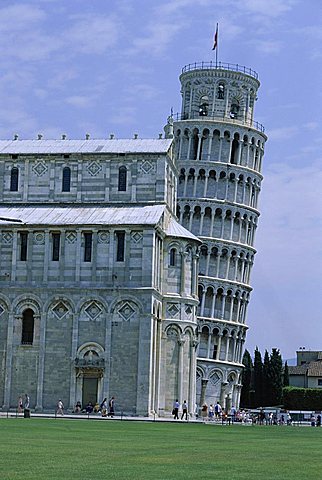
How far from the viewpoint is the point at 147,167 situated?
80.3 metres

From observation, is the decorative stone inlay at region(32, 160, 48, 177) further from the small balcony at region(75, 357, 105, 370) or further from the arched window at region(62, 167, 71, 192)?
the small balcony at region(75, 357, 105, 370)

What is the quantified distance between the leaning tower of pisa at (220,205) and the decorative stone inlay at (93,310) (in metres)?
37.5

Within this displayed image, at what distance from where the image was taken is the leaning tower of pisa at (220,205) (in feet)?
371

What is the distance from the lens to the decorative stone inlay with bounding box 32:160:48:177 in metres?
81.3

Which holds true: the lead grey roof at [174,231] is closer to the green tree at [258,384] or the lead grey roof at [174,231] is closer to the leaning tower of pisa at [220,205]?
the leaning tower of pisa at [220,205]

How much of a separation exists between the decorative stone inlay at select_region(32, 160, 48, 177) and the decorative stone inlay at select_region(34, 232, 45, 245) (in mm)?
6659

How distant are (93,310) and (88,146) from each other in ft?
45.8

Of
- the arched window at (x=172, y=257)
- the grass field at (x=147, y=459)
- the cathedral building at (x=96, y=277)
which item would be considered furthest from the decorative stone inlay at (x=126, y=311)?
the grass field at (x=147, y=459)

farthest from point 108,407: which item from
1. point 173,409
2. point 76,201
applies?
point 76,201

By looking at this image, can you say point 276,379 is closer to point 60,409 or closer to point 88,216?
point 88,216

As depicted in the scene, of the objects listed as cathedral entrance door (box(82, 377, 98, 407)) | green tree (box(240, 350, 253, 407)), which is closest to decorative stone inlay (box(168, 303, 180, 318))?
cathedral entrance door (box(82, 377, 98, 407))

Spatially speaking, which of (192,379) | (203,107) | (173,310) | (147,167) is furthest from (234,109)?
(192,379)

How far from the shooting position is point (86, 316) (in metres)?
74.9

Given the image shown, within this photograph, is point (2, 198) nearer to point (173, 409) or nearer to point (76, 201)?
point (76, 201)
